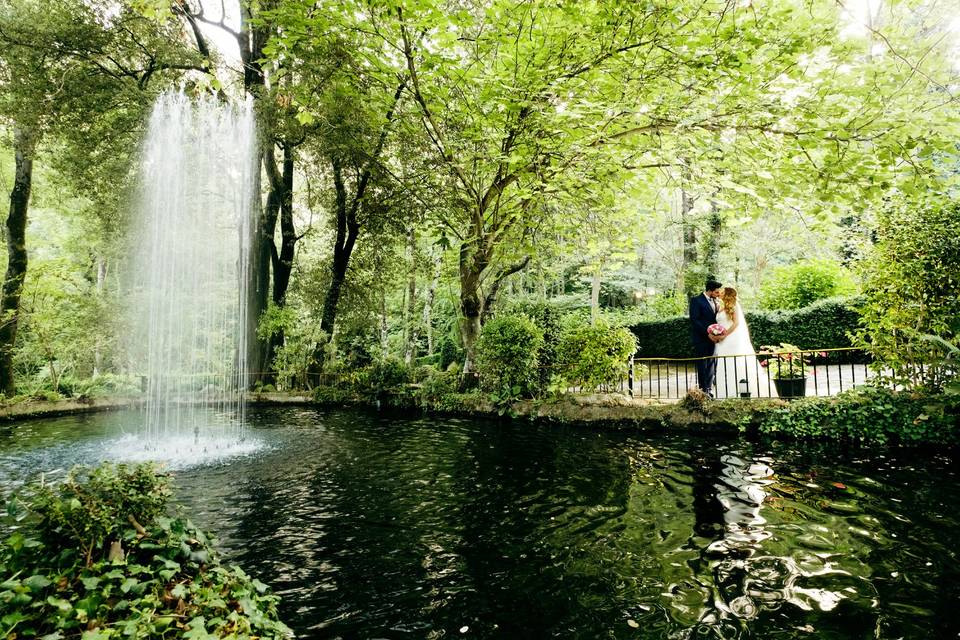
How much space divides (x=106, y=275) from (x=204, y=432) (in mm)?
19298

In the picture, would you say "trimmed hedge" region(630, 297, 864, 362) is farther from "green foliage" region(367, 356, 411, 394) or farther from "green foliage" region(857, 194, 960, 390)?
"green foliage" region(367, 356, 411, 394)

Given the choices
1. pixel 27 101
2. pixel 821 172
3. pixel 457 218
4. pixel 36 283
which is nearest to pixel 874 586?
pixel 821 172

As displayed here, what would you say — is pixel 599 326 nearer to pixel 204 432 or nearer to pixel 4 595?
pixel 204 432

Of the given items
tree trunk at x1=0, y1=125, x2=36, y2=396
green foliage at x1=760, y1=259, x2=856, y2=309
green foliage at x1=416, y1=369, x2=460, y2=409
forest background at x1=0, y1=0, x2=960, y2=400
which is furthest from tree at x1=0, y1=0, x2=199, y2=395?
green foliage at x1=760, y1=259, x2=856, y2=309

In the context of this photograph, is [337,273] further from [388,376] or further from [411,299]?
[411,299]

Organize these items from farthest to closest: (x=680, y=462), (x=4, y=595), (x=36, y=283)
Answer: (x=36, y=283), (x=680, y=462), (x=4, y=595)

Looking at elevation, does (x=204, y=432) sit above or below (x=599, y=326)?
below

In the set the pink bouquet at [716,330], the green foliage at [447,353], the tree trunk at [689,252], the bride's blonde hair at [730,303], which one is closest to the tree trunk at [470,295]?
the pink bouquet at [716,330]

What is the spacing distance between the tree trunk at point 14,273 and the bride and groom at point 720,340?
2074 centimetres

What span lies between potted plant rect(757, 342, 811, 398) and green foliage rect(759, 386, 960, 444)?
57 cm

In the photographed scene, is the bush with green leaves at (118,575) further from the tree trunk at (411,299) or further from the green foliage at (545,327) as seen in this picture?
the tree trunk at (411,299)

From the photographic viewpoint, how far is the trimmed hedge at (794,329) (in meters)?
15.9

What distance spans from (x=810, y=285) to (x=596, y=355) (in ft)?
38.6

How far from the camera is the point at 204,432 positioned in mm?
11164
